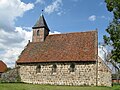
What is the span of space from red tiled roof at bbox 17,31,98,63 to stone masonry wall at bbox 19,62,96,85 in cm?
94

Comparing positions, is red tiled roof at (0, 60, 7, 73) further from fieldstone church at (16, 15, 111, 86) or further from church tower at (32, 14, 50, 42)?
church tower at (32, 14, 50, 42)

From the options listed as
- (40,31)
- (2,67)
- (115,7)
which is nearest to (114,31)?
(115,7)

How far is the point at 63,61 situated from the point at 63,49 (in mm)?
2565

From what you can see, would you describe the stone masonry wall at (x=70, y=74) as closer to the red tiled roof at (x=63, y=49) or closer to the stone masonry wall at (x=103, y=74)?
the stone masonry wall at (x=103, y=74)

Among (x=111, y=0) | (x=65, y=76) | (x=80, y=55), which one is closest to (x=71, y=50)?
(x=80, y=55)

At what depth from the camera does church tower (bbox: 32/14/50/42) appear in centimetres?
3838

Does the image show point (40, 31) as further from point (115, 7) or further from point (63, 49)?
point (115, 7)

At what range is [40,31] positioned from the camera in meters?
38.8

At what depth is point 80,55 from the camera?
31.8m

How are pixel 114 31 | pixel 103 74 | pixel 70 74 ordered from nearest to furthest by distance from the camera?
pixel 114 31 → pixel 103 74 → pixel 70 74

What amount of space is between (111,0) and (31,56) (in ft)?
63.4

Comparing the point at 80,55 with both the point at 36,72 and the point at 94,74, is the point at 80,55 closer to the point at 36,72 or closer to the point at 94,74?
the point at 94,74

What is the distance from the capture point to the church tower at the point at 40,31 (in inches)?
1511

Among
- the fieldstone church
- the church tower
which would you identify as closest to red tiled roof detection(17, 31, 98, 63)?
the fieldstone church
